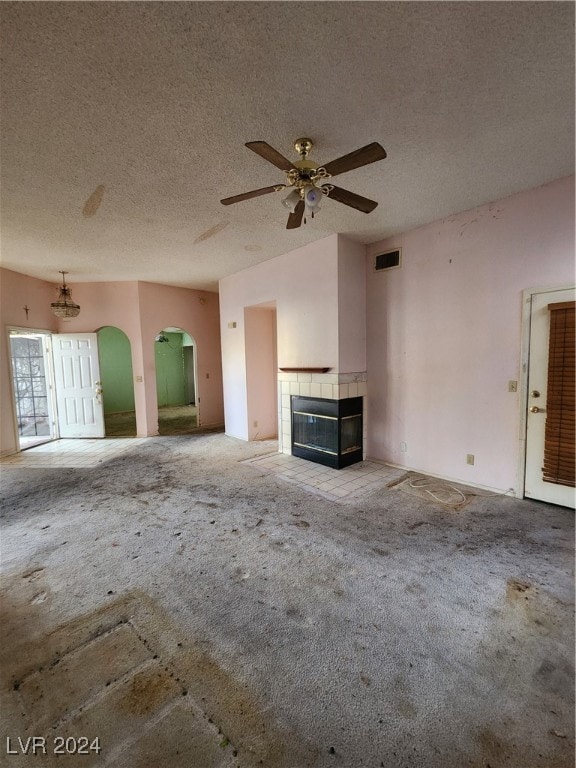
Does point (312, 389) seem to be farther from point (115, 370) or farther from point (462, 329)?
point (115, 370)

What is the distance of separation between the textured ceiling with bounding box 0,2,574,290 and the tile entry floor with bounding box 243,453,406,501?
111 inches

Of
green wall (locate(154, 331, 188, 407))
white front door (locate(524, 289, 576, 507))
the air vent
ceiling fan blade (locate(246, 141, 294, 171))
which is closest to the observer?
ceiling fan blade (locate(246, 141, 294, 171))

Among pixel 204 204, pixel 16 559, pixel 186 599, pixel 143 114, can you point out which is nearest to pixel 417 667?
pixel 186 599

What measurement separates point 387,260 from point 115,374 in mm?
7388

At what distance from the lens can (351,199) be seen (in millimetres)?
2254

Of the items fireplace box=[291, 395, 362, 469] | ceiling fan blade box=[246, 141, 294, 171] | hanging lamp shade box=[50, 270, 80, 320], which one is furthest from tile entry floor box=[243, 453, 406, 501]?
hanging lamp shade box=[50, 270, 80, 320]

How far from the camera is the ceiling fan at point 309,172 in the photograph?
5.70ft

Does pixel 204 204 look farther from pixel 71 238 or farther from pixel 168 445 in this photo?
pixel 168 445

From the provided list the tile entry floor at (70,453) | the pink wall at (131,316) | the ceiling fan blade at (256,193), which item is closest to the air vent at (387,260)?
the ceiling fan blade at (256,193)

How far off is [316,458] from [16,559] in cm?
303

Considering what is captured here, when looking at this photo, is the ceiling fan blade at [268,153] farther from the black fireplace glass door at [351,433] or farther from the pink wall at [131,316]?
the pink wall at [131,316]

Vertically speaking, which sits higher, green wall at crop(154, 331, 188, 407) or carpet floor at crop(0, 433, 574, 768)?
green wall at crop(154, 331, 188, 407)

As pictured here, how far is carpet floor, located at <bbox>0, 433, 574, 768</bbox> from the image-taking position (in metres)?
1.19

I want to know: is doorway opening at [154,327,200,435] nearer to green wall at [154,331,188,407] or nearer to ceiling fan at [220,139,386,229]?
green wall at [154,331,188,407]
